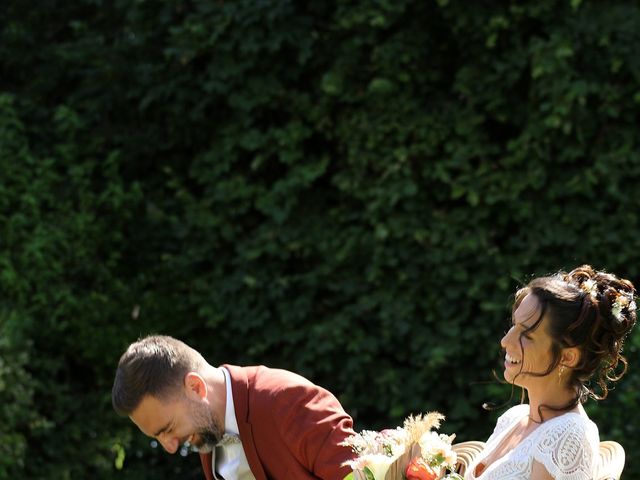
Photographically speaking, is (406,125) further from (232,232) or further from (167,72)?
(167,72)

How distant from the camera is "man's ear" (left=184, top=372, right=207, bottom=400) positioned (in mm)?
3344

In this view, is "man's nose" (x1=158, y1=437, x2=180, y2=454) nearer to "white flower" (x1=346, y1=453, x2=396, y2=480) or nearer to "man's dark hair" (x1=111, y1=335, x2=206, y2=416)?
"man's dark hair" (x1=111, y1=335, x2=206, y2=416)

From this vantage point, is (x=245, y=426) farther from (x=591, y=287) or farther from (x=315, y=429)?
(x=591, y=287)

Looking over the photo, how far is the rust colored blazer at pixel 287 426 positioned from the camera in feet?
10.9

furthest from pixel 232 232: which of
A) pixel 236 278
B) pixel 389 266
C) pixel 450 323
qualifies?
pixel 450 323

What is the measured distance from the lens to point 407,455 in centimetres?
289

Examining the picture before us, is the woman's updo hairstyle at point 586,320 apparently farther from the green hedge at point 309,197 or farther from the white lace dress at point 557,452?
the green hedge at point 309,197

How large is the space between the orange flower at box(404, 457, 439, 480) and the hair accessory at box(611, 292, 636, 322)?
25.4 inches

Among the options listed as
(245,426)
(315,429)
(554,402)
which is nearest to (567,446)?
(554,402)

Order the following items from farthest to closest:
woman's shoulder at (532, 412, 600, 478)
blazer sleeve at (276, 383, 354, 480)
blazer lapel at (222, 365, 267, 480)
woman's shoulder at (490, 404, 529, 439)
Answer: blazer lapel at (222, 365, 267, 480), blazer sleeve at (276, 383, 354, 480), woman's shoulder at (490, 404, 529, 439), woman's shoulder at (532, 412, 600, 478)

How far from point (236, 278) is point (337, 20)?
5.29 feet

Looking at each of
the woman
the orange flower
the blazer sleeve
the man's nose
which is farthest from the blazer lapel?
the woman

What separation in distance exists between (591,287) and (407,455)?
0.68 meters

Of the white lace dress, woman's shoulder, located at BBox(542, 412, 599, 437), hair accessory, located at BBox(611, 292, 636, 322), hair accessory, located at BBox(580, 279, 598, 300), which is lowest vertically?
the white lace dress
